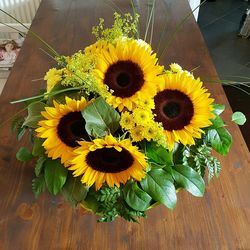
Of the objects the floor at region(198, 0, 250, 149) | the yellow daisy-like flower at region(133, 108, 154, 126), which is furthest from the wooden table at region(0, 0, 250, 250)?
the floor at region(198, 0, 250, 149)

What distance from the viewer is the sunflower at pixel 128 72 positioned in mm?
525

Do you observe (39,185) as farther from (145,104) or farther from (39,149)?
(145,104)

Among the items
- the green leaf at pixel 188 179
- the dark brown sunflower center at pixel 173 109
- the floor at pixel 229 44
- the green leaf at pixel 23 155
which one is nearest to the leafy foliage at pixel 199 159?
the green leaf at pixel 188 179

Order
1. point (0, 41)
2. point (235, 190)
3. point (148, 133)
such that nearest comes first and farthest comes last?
point (148, 133) < point (235, 190) < point (0, 41)

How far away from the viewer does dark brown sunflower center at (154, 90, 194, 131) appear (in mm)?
541

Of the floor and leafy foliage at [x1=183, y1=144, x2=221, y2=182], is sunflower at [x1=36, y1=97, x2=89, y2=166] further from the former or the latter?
the floor

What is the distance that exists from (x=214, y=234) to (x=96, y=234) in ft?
0.83

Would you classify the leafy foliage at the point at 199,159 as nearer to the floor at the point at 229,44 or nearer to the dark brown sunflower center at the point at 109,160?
the dark brown sunflower center at the point at 109,160

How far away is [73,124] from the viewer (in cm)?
56

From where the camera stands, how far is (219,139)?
0.65m

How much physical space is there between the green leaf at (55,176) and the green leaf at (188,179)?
0.21 metres

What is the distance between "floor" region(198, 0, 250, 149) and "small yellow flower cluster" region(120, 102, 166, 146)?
1368mm

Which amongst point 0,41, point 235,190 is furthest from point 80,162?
point 0,41

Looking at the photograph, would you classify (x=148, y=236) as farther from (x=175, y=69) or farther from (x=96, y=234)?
(x=175, y=69)
